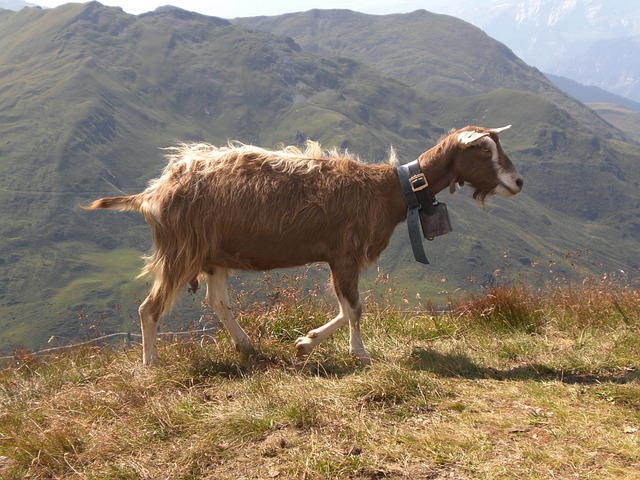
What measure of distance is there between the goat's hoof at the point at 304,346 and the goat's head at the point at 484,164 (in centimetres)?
242

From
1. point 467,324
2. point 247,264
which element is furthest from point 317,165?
point 467,324

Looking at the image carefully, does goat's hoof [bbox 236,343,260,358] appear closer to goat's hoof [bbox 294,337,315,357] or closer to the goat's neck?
goat's hoof [bbox 294,337,315,357]

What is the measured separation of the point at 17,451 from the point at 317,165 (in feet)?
13.9

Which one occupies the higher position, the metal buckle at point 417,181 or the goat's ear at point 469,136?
the goat's ear at point 469,136

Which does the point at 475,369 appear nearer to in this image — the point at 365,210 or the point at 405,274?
the point at 365,210

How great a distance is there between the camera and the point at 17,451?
15.8 ft

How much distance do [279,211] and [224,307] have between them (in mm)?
1307

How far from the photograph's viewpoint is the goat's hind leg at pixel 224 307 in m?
7.20

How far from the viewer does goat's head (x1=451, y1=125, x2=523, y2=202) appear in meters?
7.42

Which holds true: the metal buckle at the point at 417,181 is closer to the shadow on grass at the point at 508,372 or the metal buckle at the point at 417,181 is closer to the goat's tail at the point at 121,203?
the shadow on grass at the point at 508,372

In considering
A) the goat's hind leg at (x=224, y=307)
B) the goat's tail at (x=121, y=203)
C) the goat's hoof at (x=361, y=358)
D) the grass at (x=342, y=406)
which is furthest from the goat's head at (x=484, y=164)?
the goat's tail at (x=121, y=203)

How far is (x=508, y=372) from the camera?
6.55m

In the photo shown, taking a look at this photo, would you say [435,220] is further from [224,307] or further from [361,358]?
[224,307]

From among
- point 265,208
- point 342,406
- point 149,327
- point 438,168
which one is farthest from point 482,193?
point 149,327
